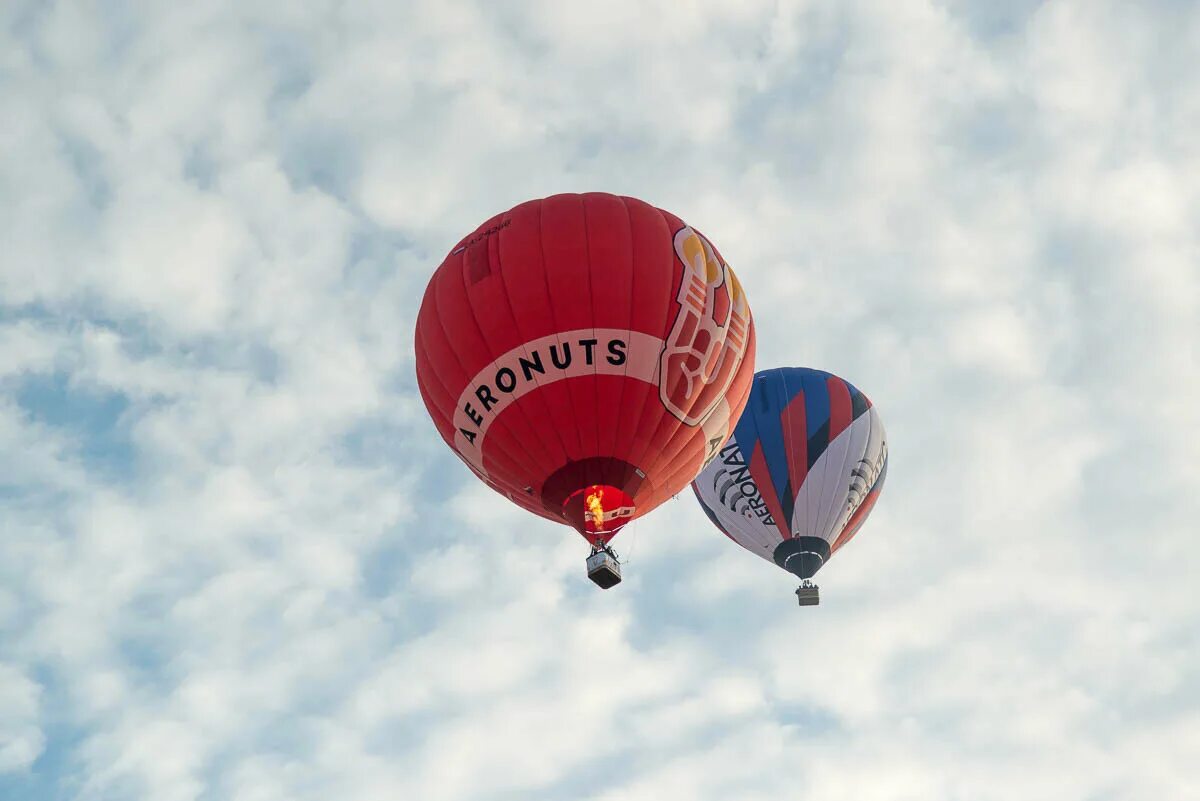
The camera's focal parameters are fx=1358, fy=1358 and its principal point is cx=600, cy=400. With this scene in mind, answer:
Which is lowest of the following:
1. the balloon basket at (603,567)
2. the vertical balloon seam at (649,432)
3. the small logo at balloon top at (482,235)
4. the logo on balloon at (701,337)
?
the balloon basket at (603,567)

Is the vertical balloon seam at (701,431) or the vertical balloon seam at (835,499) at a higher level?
the vertical balloon seam at (835,499)

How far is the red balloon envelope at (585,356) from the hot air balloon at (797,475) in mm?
8983

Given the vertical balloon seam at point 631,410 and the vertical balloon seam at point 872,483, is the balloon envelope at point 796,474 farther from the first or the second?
the vertical balloon seam at point 631,410

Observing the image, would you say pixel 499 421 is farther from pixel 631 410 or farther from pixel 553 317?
pixel 631 410

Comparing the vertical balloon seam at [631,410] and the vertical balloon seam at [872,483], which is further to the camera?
the vertical balloon seam at [872,483]

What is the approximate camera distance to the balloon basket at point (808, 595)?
2822 centimetres

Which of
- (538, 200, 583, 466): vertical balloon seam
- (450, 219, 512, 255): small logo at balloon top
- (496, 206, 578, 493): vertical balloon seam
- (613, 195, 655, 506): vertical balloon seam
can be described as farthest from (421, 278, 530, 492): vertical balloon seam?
(613, 195, 655, 506): vertical balloon seam

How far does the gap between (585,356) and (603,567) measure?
294cm

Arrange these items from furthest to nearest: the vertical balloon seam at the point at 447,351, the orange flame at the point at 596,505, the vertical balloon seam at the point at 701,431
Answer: the vertical balloon seam at the point at 701,431 → the vertical balloon seam at the point at 447,351 → the orange flame at the point at 596,505

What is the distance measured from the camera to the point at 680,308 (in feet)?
62.2

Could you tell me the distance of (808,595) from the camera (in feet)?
93.0

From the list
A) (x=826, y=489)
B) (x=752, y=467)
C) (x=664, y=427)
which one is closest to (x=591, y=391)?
Answer: (x=664, y=427)

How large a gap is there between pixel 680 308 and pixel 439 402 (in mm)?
3773

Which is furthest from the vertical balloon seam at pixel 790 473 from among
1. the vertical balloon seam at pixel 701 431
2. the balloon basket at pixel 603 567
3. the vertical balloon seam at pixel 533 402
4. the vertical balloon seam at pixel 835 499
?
the vertical balloon seam at pixel 533 402
